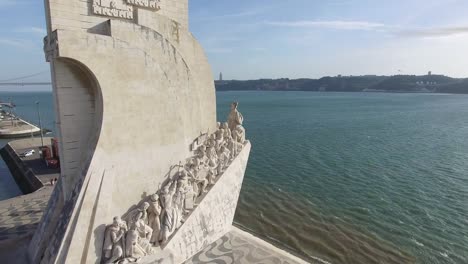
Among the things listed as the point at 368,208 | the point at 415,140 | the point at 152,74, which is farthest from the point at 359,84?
the point at 152,74

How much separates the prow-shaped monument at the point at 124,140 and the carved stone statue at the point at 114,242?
25mm

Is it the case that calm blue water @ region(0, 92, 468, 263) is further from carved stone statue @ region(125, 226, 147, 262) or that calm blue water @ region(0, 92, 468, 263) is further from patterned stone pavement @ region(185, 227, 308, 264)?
carved stone statue @ region(125, 226, 147, 262)

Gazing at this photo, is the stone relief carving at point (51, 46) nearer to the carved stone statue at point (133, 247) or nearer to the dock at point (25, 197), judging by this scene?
the carved stone statue at point (133, 247)

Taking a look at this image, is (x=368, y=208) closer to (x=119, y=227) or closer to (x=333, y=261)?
(x=333, y=261)

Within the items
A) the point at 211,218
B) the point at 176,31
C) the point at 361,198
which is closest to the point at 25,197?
the point at 211,218

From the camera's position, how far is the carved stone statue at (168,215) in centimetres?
916

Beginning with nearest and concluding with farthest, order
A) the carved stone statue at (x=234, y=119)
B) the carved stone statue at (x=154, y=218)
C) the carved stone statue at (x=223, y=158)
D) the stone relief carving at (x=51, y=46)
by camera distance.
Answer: the stone relief carving at (x=51, y=46) < the carved stone statue at (x=154, y=218) < the carved stone statue at (x=223, y=158) < the carved stone statue at (x=234, y=119)

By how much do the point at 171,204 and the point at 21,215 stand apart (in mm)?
8388

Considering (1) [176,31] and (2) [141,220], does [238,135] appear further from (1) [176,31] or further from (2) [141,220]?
(2) [141,220]

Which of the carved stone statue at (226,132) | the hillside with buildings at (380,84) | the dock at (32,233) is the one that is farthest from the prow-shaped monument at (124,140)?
the hillside with buildings at (380,84)

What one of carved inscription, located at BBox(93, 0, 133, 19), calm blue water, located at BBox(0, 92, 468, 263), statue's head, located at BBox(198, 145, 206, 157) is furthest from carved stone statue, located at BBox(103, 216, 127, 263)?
calm blue water, located at BBox(0, 92, 468, 263)

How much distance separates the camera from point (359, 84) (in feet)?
480

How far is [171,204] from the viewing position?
9.50m

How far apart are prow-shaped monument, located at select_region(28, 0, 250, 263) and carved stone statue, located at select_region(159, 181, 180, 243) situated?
0.03 meters
